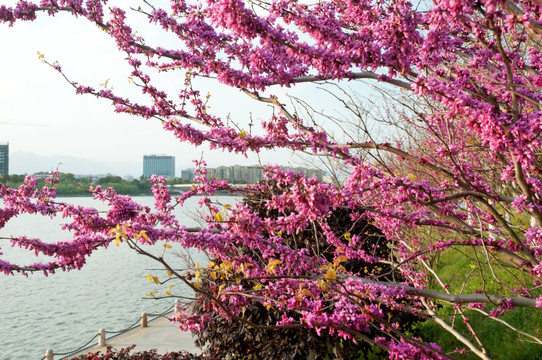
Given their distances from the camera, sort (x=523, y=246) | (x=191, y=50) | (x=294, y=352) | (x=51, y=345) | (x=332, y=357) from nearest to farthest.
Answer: (x=523, y=246)
(x=191, y=50)
(x=294, y=352)
(x=332, y=357)
(x=51, y=345)

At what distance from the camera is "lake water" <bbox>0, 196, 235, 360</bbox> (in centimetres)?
1905

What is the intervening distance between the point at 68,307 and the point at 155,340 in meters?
14.3

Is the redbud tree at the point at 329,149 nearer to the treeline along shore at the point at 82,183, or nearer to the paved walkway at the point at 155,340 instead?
the treeline along shore at the point at 82,183

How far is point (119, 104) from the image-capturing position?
5.03m

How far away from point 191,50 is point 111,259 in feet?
125

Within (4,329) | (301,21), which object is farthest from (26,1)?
(4,329)

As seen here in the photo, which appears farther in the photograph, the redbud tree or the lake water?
the lake water

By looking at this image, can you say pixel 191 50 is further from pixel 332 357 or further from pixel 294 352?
pixel 332 357

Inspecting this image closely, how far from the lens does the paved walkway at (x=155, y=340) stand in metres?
11.9

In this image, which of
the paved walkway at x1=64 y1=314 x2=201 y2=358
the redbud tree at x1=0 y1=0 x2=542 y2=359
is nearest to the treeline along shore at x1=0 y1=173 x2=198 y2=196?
the redbud tree at x1=0 y1=0 x2=542 y2=359

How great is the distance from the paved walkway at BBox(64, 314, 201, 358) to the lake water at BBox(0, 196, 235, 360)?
3204 mm

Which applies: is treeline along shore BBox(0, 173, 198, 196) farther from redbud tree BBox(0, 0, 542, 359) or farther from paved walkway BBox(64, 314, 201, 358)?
paved walkway BBox(64, 314, 201, 358)

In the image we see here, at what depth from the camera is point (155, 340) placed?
12602 millimetres

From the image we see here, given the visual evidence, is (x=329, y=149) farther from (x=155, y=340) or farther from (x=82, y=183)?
(x=155, y=340)
